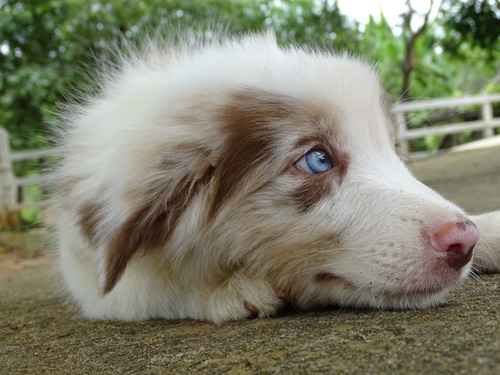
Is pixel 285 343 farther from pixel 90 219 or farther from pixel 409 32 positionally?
pixel 409 32

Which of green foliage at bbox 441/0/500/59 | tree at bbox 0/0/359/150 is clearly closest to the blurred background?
tree at bbox 0/0/359/150

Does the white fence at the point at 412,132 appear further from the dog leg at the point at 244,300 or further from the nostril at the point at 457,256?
the nostril at the point at 457,256

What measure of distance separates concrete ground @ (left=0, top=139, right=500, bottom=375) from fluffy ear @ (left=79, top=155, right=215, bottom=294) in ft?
0.95

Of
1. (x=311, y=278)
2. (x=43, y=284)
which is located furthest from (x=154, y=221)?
(x=43, y=284)

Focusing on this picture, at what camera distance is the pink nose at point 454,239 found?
1.83 meters

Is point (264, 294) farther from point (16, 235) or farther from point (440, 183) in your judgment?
Result: point (16, 235)

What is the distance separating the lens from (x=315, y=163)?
2205 millimetres

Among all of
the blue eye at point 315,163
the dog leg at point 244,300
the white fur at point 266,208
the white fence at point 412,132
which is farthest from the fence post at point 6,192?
the blue eye at point 315,163

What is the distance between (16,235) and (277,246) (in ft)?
28.3

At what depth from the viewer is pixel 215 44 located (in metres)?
3.41

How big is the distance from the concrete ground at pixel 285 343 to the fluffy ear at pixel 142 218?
0.29m

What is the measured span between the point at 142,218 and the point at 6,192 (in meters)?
10.4

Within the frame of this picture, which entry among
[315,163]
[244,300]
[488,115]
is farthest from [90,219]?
[488,115]

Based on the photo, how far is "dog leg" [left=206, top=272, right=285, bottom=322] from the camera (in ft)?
7.30
